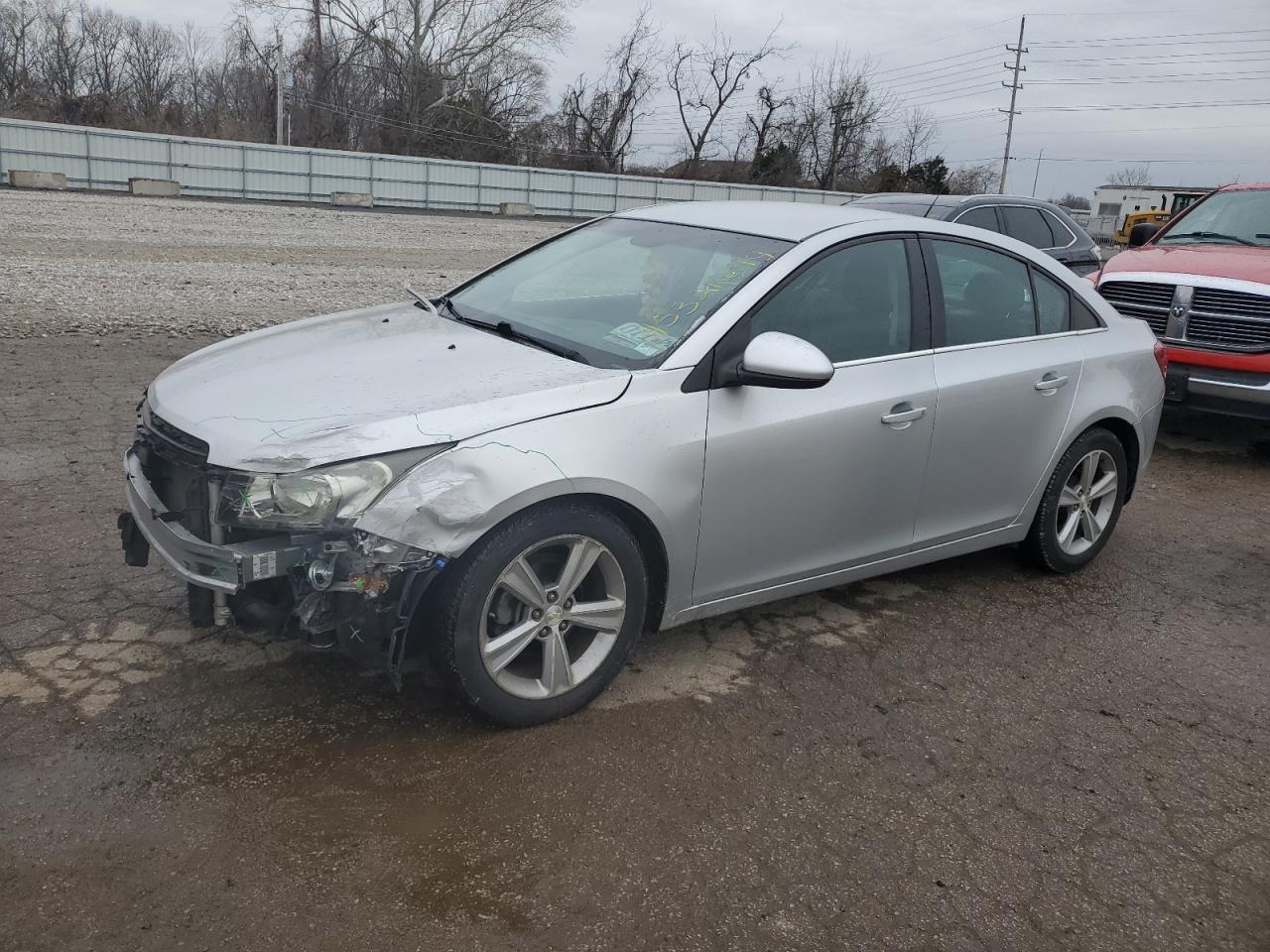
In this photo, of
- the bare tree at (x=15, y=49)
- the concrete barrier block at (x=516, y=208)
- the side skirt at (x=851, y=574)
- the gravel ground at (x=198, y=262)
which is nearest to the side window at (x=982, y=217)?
the side skirt at (x=851, y=574)

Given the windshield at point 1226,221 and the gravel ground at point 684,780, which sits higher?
the windshield at point 1226,221

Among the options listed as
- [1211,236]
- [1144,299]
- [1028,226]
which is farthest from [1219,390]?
[1028,226]

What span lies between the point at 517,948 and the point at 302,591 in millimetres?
1166

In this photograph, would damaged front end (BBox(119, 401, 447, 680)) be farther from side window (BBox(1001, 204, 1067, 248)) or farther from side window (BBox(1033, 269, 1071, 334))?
side window (BBox(1001, 204, 1067, 248))

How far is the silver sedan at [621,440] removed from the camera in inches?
122

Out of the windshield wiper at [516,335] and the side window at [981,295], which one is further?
the side window at [981,295]

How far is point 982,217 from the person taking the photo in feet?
35.6

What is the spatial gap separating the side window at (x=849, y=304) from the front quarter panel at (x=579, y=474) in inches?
20.9

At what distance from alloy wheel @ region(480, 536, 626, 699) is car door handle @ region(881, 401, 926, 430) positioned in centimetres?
128

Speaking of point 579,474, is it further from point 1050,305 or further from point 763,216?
point 1050,305

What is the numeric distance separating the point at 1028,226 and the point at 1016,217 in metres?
0.25

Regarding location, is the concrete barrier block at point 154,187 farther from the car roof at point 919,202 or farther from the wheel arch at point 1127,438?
the wheel arch at point 1127,438

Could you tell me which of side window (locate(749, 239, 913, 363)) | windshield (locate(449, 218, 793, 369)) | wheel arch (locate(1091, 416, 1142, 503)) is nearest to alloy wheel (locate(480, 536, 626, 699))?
windshield (locate(449, 218, 793, 369))

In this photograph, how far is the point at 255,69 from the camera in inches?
2344
